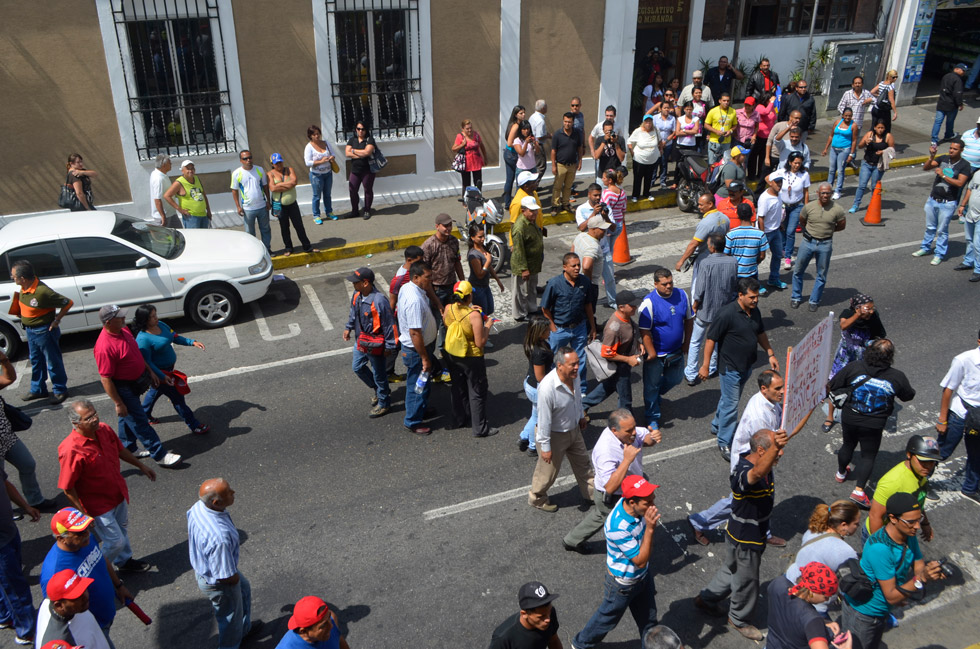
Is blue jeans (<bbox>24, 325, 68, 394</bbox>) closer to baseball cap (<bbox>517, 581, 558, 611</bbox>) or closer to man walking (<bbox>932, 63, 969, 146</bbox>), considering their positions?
baseball cap (<bbox>517, 581, 558, 611</bbox>)

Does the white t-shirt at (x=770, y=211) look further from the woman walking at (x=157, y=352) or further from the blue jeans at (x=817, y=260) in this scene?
the woman walking at (x=157, y=352)

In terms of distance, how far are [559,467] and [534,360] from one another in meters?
1.05

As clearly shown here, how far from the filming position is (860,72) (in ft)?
66.1

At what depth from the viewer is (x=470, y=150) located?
1422 cm

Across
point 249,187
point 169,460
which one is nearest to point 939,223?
point 249,187

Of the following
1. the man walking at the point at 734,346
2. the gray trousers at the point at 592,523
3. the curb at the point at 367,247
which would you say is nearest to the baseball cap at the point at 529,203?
the curb at the point at 367,247

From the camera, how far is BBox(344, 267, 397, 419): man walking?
26.8 feet

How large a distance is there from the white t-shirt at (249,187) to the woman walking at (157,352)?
4.32 metres

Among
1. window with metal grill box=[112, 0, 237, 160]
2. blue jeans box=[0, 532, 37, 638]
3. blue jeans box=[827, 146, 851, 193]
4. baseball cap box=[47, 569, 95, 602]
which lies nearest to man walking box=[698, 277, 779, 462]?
baseball cap box=[47, 569, 95, 602]

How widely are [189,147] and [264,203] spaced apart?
249 cm

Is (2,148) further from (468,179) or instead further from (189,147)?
(468,179)

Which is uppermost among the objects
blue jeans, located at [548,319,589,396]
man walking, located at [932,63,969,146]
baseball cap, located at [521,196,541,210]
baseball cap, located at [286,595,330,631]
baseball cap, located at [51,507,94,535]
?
man walking, located at [932,63,969,146]

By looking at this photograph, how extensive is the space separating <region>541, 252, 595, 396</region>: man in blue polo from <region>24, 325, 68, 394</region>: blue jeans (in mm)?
5320

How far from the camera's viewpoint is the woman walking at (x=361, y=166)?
44.8ft
